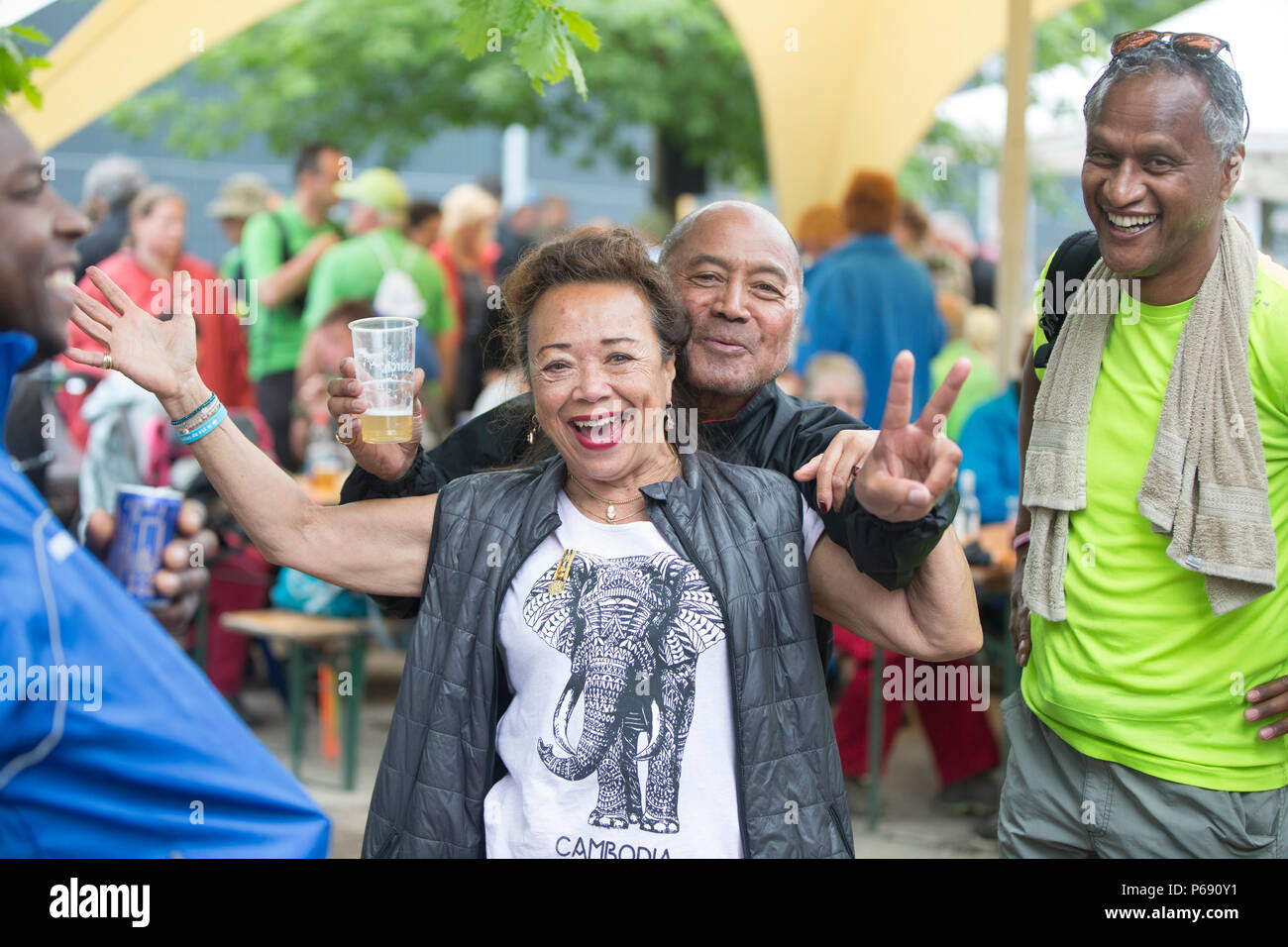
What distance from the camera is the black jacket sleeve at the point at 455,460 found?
2.47 meters

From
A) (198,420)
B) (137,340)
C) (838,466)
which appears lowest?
(838,466)

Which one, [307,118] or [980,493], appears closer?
[980,493]

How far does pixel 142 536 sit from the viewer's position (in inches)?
154

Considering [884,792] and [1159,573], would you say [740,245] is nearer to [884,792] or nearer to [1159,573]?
[1159,573]

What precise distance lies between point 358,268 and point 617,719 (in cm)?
564

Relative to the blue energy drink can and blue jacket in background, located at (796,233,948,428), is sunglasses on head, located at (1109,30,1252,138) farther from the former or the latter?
blue jacket in background, located at (796,233,948,428)

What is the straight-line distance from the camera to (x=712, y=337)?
2678 millimetres

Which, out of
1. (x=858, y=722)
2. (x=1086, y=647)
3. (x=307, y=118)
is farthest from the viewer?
(x=307, y=118)

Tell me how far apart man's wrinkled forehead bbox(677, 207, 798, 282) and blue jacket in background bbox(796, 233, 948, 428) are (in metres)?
3.78

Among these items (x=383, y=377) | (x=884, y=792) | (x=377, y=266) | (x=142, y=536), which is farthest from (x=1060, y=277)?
(x=377, y=266)
